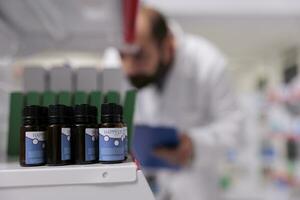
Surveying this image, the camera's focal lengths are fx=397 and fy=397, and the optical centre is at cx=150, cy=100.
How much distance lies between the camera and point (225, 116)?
210 centimetres

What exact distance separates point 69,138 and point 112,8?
2.02 ft

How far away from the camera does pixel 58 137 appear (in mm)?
598

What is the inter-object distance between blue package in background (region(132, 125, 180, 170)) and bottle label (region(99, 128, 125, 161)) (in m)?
0.81

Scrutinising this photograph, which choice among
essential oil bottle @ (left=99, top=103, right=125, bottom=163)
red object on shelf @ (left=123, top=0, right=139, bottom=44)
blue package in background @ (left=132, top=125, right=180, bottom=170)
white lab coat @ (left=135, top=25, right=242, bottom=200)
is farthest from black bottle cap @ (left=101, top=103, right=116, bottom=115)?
white lab coat @ (left=135, top=25, right=242, bottom=200)

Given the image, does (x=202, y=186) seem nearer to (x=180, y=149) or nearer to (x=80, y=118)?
(x=180, y=149)

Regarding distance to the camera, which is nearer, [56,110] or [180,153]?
[56,110]

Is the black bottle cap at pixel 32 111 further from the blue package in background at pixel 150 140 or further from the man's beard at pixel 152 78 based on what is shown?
the man's beard at pixel 152 78

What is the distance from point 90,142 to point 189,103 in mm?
1536

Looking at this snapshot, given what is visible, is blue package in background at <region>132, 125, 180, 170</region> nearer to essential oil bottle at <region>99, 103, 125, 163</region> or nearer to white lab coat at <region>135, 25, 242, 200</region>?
white lab coat at <region>135, 25, 242, 200</region>

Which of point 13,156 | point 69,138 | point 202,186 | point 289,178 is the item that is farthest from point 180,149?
point 289,178

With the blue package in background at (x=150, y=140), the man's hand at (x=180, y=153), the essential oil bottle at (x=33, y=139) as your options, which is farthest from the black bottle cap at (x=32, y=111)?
the man's hand at (x=180, y=153)

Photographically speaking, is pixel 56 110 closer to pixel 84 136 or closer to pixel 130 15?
pixel 84 136

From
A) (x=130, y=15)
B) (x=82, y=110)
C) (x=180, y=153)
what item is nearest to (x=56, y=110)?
(x=82, y=110)

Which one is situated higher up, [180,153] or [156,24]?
[156,24]
